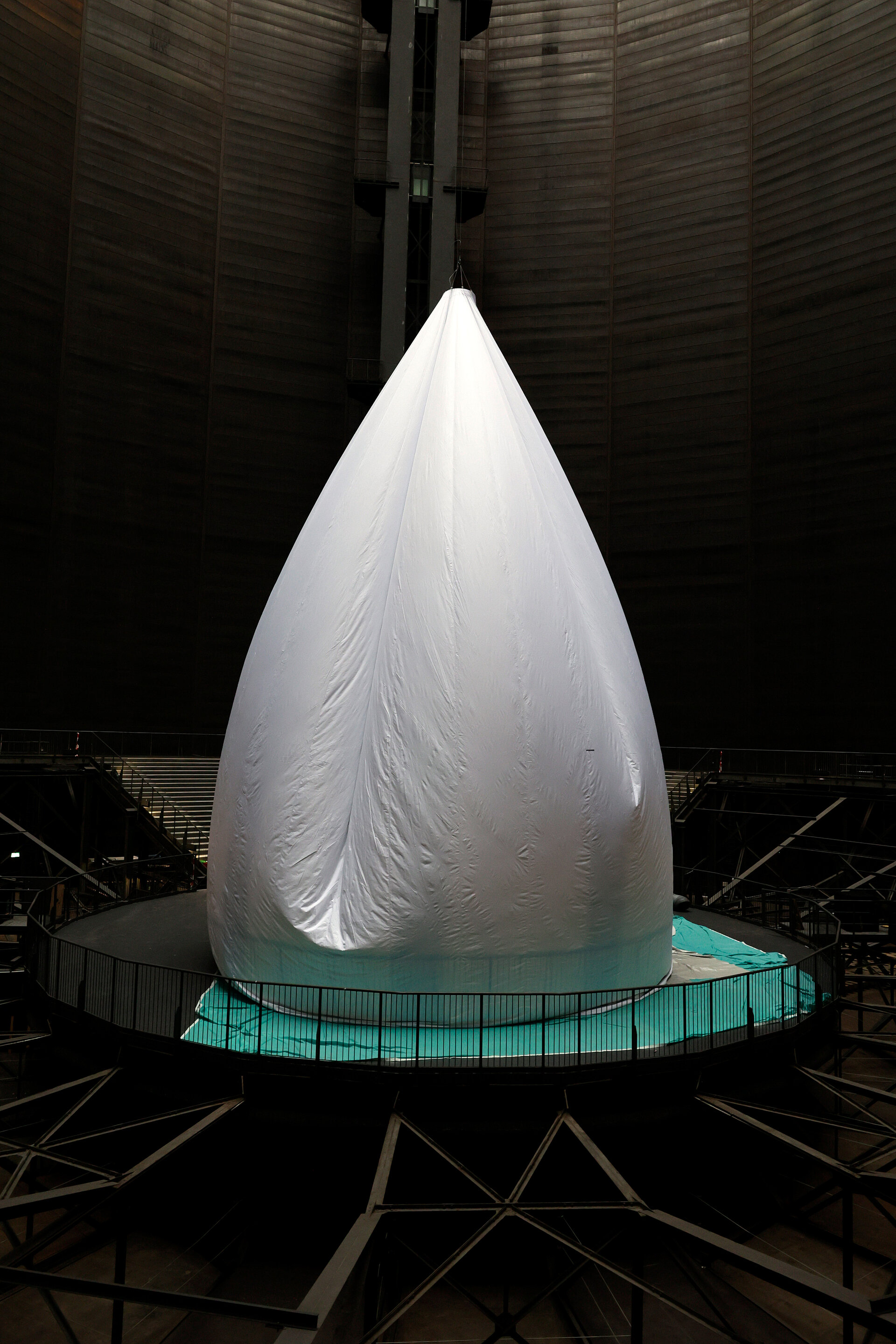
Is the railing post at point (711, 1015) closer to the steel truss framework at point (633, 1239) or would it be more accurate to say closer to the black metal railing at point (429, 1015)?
the black metal railing at point (429, 1015)

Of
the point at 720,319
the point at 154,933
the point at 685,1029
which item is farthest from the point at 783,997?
the point at 720,319

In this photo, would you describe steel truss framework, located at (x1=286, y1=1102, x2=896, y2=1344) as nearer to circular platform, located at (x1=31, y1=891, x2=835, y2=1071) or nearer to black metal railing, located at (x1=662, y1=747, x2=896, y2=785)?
circular platform, located at (x1=31, y1=891, x2=835, y2=1071)

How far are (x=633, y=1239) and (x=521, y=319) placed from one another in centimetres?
3868

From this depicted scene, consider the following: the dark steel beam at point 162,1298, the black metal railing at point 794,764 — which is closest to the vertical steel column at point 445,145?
the black metal railing at point 794,764

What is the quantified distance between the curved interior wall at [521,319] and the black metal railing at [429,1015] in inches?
940

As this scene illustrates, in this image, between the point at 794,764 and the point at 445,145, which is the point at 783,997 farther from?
the point at 445,145

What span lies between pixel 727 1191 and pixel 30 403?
115ft

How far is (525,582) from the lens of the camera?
14.6 m

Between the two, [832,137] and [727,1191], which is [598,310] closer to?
[832,137]

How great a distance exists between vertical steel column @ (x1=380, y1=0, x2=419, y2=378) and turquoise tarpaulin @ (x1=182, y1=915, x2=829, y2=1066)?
101 ft

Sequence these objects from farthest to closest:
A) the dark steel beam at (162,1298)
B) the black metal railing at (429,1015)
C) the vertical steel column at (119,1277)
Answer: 1. the black metal railing at (429,1015)
2. the vertical steel column at (119,1277)
3. the dark steel beam at (162,1298)

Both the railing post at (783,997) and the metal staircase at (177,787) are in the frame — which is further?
the metal staircase at (177,787)

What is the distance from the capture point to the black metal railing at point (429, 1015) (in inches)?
464

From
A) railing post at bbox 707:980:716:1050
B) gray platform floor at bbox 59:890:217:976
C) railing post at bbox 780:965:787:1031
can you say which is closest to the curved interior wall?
gray platform floor at bbox 59:890:217:976
